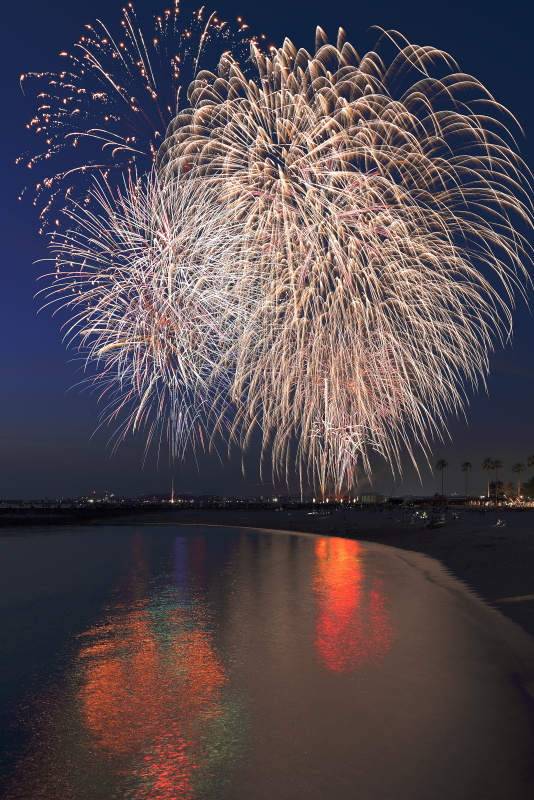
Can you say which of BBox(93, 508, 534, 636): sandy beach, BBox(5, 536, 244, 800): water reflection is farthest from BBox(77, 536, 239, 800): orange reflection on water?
BBox(93, 508, 534, 636): sandy beach

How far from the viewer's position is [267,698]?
44.9ft

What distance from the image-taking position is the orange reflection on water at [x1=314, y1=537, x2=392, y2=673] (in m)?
17.2

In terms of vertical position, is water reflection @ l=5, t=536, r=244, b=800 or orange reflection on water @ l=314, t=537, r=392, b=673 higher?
orange reflection on water @ l=314, t=537, r=392, b=673

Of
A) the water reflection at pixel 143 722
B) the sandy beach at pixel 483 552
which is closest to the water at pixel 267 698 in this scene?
the water reflection at pixel 143 722

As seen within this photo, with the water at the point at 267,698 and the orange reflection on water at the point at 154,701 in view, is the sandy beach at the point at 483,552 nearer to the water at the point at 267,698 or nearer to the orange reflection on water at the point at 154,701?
the water at the point at 267,698

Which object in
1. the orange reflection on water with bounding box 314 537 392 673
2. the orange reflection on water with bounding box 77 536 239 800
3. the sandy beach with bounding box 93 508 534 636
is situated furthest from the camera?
the sandy beach with bounding box 93 508 534 636

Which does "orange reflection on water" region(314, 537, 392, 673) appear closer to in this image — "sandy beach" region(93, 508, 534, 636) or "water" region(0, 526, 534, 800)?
"water" region(0, 526, 534, 800)

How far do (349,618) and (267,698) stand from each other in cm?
954

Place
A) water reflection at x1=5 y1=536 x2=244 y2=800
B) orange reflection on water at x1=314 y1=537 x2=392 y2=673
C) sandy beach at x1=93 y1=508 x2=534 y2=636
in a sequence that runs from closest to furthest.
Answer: water reflection at x1=5 y1=536 x2=244 y2=800 < orange reflection on water at x1=314 y1=537 x2=392 y2=673 < sandy beach at x1=93 y1=508 x2=534 y2=636

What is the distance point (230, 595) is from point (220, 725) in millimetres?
17513

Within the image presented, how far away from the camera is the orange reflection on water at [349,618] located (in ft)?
56.5

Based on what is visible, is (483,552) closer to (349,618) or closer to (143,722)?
(349,618)

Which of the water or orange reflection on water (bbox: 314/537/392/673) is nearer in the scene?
Result: the water

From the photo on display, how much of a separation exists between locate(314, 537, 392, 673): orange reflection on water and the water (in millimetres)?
111
